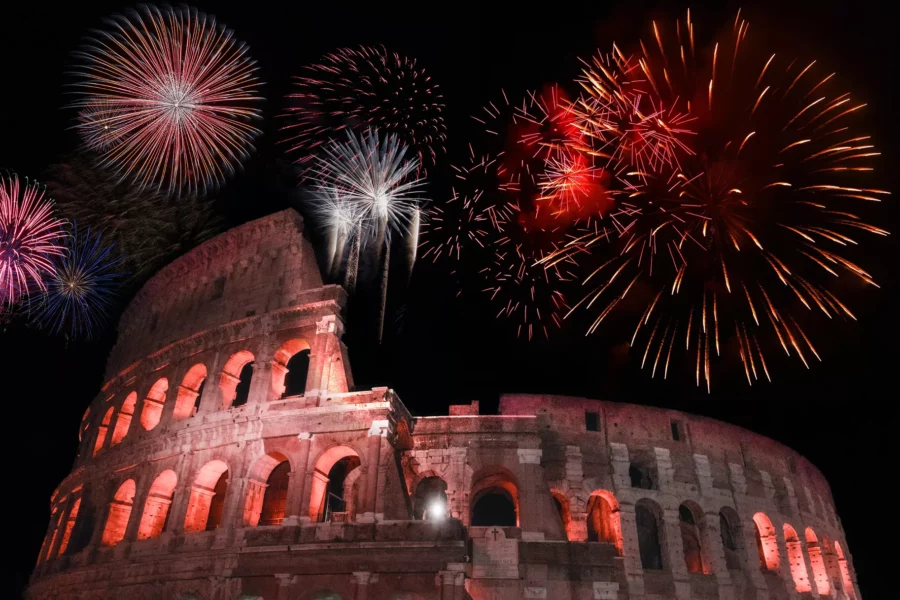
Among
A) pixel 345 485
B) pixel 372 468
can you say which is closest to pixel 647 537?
pixel 345 485

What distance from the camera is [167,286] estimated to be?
28.1m

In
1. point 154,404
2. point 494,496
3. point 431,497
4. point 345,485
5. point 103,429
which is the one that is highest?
point 154,404

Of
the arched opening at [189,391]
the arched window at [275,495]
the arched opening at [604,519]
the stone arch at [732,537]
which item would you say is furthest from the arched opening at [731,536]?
the arched opening at [189,391]

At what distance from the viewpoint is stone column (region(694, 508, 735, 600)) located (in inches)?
884

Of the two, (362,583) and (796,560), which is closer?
(362,583)

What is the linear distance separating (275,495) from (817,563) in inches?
987

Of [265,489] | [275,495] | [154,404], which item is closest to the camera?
[265,489]

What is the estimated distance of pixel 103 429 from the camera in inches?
1057

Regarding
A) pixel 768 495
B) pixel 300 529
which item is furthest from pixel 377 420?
pixel 768 495

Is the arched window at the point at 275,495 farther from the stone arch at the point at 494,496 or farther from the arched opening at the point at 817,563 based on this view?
the arched opening at the point at 817,563

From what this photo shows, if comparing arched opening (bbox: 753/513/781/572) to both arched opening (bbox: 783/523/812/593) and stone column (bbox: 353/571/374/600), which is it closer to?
arched opening (bbox: 783/523/812/593)

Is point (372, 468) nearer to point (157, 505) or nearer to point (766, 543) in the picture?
point (157, 505)

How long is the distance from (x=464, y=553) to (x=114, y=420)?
1820 centimetres

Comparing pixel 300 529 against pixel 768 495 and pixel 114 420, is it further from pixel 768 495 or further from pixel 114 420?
pixel 768 495
